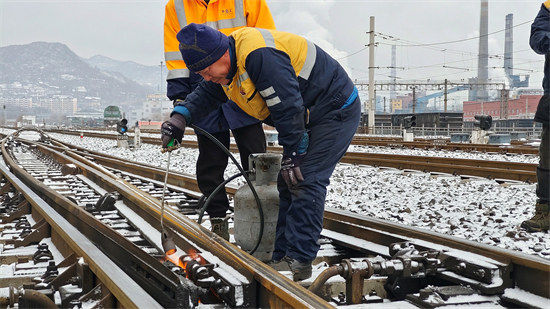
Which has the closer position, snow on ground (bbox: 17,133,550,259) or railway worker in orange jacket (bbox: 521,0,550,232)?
snow on ground (bbox: 17,133,550,259)

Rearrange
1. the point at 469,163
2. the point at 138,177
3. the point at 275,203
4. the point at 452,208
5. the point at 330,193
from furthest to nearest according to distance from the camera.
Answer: the point at 469,163 < the point at 138,177 < the point at 330,193 < the point at 452,208 < the point at 275,203

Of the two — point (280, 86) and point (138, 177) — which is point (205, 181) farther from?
point (138, 177)

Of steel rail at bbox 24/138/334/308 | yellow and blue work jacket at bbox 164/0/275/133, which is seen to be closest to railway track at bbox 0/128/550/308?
steel rail at bbox 24/138/334/308

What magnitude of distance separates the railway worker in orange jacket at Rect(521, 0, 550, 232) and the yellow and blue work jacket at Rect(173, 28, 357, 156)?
2244mm

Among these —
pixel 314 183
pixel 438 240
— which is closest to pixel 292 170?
pixel 314 183

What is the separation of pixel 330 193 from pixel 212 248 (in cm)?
420

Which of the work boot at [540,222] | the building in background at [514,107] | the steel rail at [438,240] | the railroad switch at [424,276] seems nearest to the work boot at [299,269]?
the railroad switch at [424,276]

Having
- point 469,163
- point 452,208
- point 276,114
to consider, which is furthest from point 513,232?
point 469,163

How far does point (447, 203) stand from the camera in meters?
5.87

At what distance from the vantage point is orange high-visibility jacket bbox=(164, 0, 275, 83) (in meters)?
3.88

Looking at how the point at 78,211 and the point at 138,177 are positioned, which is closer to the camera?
the point at 78,211

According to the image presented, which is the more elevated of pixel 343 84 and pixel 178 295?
pixel 343 84

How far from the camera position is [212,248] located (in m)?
2.91

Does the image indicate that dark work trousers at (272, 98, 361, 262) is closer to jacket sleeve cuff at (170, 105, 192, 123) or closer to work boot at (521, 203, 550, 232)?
jacket sleeve cuff at (170, 105, 192, 123)
